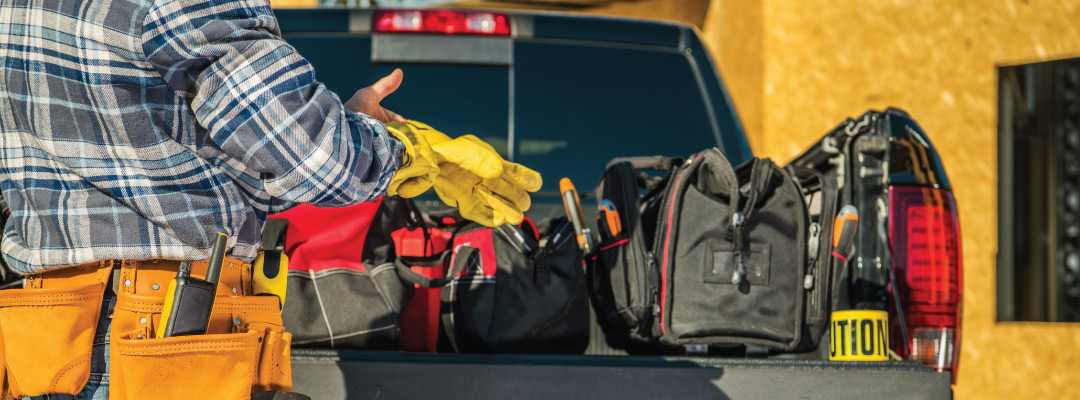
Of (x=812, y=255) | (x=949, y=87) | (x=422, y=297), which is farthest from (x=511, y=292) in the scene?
(x=949, y=87)

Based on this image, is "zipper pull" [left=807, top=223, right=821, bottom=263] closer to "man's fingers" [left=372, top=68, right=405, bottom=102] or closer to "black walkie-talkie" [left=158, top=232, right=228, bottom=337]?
"man's fingers" [left=372, top=68, right=405, bottom=102]

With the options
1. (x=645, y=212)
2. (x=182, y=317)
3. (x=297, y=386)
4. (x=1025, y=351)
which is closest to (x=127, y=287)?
(x=182, y=317)

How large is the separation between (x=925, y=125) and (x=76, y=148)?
5.72 m

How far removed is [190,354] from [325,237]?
75cm

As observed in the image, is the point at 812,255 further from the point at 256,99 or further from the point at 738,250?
the point at 256,99

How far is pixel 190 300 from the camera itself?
178 cm

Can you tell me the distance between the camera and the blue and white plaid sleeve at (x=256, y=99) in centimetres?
169

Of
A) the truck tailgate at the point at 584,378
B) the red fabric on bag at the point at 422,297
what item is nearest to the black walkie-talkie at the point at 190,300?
the truck tailgate at the point at 584,378

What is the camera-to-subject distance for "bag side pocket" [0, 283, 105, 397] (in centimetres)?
179

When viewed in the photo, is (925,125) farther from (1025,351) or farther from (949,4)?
(1025,351)

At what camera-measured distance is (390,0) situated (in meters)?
7.24

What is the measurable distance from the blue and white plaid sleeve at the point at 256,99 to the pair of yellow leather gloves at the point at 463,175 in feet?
0.54

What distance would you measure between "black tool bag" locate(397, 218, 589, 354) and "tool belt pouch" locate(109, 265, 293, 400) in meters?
0.64

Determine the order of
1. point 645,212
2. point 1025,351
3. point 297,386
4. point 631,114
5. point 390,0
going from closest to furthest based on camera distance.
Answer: point 297,386 < point 645,212 < point 631,114 < point 1025,351 < point 390,0
